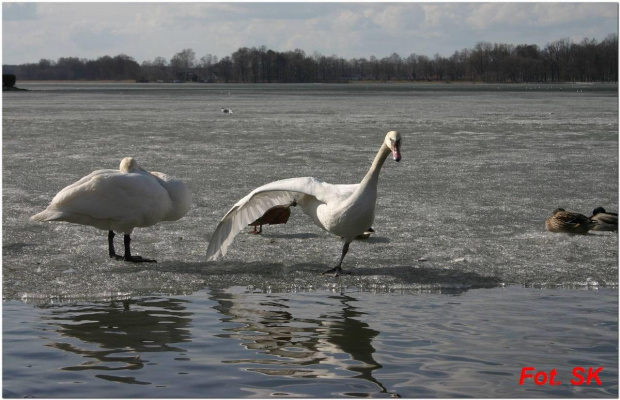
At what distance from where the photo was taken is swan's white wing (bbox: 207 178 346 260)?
7.30 meters

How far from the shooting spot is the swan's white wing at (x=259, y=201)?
730cm

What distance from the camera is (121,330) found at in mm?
5801

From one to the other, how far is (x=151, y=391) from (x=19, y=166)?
420 inches

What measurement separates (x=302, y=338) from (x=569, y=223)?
4295 mm

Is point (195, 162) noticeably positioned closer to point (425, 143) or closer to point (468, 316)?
point (425, 143)

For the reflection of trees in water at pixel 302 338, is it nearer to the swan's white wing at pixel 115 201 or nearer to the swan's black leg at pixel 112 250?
the swan's white wing at pixel 115 201

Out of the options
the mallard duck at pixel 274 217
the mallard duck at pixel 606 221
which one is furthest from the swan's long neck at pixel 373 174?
the mallard duck at pixel 606 221

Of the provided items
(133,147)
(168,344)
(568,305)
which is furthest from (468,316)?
(133,147)

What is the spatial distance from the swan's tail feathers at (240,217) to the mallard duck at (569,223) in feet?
9.78

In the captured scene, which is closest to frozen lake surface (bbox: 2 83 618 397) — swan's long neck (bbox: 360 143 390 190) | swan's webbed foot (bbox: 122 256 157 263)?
swan's webbed foot (bbox: 122 256 157 263)

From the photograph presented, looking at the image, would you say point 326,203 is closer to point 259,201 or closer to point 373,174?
point 373,174

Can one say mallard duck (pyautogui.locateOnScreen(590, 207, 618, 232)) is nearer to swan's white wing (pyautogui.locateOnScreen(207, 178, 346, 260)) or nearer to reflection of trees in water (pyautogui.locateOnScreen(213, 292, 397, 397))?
swan's white wing (pyautogui.locateOnScreen(207, 178, 346, 260))

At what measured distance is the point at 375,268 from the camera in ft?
25.2

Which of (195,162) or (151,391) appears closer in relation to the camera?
(151,391)
